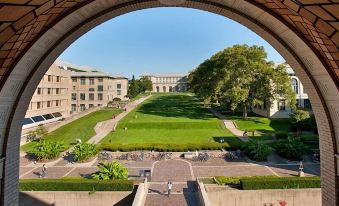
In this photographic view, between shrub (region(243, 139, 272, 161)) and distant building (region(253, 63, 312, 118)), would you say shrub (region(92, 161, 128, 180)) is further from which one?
distant building (region(253, 63, 312, 118))

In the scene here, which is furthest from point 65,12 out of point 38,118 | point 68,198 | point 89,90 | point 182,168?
point 89,90

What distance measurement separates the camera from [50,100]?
58.4m

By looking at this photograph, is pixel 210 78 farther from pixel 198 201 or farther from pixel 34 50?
pixel 34 50

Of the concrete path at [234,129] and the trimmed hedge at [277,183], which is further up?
the concrete path at [234,129]

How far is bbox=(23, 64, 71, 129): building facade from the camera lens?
5088 cm

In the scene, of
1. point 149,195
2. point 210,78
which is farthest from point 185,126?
point 149,195

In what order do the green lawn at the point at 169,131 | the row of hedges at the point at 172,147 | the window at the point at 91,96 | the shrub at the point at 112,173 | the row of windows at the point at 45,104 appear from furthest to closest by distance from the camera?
the window at the point at 91,96 < the row of windows at the point at 45,104 < the green lawn at the point at 169,131 < the row of hedges at the point at 172,147 < the shrub at the point at 112,173

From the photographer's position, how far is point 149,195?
2116 centimetres

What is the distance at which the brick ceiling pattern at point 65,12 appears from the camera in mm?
5035

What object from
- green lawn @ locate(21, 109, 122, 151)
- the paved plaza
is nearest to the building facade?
green lawn @ locate(21, 109, 122, 151)

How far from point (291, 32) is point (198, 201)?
49.4 ft

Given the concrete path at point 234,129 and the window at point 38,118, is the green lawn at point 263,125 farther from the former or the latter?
the window at point 38,118

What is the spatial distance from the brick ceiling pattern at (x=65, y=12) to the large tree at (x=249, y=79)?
43.3 metres

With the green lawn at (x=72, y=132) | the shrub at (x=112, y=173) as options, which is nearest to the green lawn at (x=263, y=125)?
the shrub at (x=112, y=173)
